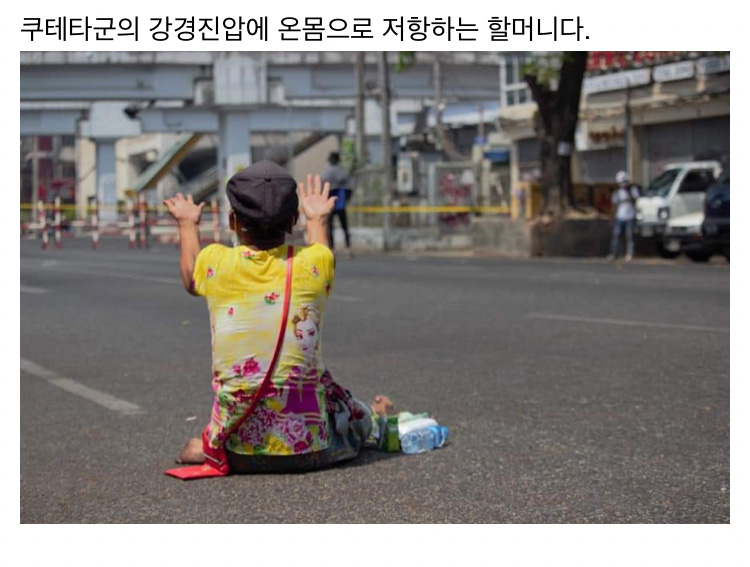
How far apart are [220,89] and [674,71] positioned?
15.5 metres

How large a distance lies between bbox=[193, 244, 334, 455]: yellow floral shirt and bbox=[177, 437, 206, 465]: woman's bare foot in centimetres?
23

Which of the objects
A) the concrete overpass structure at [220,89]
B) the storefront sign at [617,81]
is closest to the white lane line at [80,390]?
the concrete overpass structure at [220,89]

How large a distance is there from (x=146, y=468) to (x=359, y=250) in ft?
90.8

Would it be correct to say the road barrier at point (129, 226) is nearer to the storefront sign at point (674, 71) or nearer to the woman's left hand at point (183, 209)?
the storefront sign at point (674, 71)

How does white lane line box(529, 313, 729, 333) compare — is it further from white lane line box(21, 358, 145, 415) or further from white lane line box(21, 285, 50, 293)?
white lane line box(21, 285, 50, 293)

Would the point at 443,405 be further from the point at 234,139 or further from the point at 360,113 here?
the point at 234,139

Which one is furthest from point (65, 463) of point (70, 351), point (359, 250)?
point (359, 250)

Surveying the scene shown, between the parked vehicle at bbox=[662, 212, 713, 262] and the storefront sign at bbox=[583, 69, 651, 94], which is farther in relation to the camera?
the storefront sign at bbox=[583, 69, 651, 94]

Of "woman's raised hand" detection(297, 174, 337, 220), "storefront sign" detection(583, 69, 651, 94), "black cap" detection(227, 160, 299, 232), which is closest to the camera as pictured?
"black cap" detection(227, 160, 299, 232)

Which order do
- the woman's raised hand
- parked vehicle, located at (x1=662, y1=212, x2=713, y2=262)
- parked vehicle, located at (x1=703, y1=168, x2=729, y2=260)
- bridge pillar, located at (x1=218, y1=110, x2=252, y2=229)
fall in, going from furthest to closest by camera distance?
bridge pillar, located at (x1=218, y1=110, x2=252, y2=229)
parked vehicle, located at (x1=662, y1=212, x2=713, y2=262)
parked vehicle, located at (x1=703, y1=168, x2=729, y2=260)
the woman's raised hand

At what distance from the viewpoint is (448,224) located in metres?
34.3

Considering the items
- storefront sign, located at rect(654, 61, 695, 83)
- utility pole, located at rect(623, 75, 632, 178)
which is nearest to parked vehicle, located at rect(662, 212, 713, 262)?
storefront sign, located at rect(654, 61, 695, 83)

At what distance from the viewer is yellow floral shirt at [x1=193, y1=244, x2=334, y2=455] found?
5.27 metres

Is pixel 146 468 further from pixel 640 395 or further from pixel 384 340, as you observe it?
pixel 384 340
